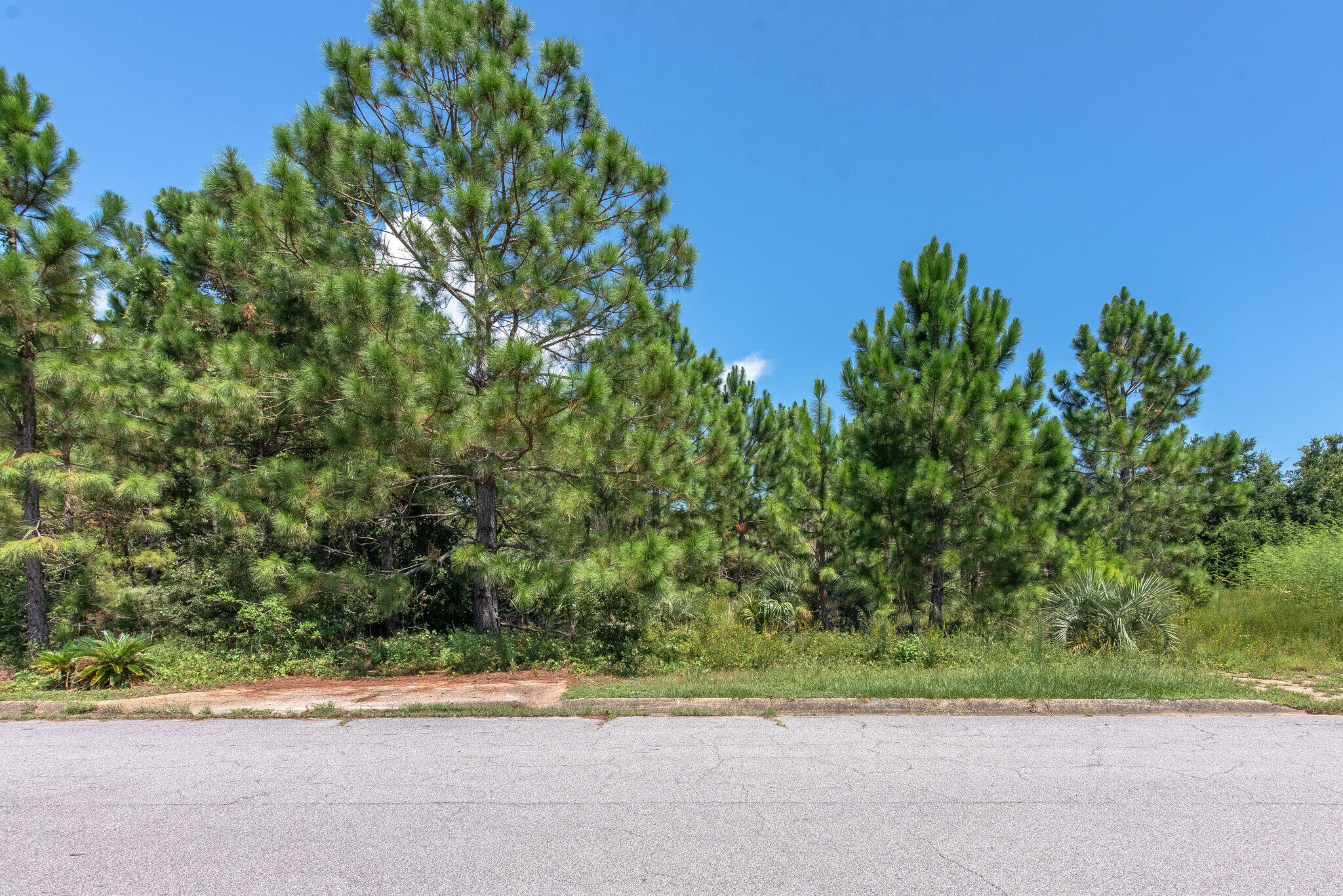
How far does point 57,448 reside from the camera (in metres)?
11.3

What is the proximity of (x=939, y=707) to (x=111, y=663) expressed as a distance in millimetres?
11067

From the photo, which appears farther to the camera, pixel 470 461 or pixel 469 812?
pixel 470 461

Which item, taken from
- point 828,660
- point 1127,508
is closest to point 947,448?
point 828,660

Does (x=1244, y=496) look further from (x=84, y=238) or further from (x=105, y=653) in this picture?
(x=84, y=238)

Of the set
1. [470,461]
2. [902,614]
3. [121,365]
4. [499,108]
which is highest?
[499,108]

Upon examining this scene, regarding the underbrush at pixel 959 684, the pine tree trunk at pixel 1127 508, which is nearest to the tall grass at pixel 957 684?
the underbrush at pixel 959 684

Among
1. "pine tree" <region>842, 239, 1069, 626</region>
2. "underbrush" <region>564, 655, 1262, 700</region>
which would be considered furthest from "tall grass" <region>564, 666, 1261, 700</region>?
"pine tree" <region>842, 239, 1069, 626</region>

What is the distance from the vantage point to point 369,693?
324 inches

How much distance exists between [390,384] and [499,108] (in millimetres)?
4597

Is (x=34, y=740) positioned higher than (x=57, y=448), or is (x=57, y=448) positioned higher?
(x=57, y=448)

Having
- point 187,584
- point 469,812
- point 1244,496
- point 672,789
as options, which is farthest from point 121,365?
point 1244,496

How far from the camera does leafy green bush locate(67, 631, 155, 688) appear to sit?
29.0 ft

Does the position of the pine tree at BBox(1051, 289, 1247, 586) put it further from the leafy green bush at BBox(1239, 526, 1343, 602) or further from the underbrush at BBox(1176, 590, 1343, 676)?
the underbrush at BBox(1176, 590, 1343, 676)

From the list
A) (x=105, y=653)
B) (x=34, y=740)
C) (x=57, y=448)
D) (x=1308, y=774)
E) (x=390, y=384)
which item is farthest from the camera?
(x=57, y=448)
